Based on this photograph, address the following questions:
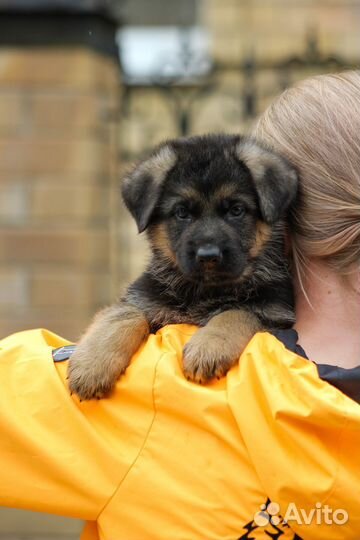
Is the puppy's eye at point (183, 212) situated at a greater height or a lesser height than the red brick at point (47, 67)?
lesser

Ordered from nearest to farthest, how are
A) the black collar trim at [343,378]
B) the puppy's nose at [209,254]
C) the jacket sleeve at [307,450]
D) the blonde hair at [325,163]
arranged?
the jacket sleeve at [307,450] < the black collar trim at [343,378] < the blonde hair at [325,163] < the puppy's nose at [209,254]

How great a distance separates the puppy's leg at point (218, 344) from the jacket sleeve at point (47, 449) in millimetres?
314

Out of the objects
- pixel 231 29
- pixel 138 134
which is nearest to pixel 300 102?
pixel 138 134

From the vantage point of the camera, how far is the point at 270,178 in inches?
132

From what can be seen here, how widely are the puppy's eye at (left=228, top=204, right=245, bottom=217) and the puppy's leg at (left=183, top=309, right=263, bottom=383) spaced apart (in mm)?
327

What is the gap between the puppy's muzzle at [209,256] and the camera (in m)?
3.58

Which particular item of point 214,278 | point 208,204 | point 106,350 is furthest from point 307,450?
point 208,204

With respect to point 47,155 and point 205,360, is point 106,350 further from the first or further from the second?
point 47,155

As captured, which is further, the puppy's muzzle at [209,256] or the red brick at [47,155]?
the red brick at [47,155]

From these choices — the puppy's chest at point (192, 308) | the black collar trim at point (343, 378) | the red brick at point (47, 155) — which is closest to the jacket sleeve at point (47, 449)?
the black collar trim at point (343, 378)

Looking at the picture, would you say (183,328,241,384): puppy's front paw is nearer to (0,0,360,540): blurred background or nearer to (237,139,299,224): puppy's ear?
(237,139,299,224): puppy's ear

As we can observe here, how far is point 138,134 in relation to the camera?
9.81 meters

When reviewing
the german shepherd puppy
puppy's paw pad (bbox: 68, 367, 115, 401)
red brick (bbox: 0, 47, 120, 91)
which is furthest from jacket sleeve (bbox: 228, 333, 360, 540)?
red brick (bbox: 0, 47, 120, 91)

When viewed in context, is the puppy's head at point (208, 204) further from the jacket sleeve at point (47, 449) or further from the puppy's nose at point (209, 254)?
the jacket sleeve at point (47, 449)
